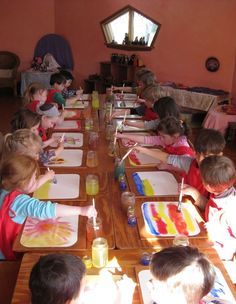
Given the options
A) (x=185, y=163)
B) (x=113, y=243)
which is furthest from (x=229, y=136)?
(x=113, y=243)

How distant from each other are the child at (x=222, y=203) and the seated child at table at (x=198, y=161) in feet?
0.74

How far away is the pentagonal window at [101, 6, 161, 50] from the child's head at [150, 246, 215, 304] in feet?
21.2

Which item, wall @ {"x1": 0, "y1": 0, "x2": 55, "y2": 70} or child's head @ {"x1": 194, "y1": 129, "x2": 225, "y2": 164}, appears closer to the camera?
child's head @ {"x1": 194, "y1": 129, "x2": 225, "y2": 164}

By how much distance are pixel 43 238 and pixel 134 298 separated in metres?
0.61

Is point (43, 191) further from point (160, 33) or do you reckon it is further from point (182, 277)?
point (160, 33)

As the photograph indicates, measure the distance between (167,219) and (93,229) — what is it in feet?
1.49

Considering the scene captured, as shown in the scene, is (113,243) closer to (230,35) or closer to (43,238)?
(43,238)

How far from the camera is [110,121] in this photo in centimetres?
396

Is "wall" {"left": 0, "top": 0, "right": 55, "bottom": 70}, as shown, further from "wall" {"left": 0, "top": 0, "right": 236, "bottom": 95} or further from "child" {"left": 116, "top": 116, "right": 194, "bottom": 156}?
"child" {"left": 116, "top": 116, "right": 194, "bottom": 156}

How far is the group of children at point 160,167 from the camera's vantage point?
1.29 metres

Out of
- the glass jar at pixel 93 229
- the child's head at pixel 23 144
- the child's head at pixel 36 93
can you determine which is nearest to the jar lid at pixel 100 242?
the glass jar at pixel 93 229

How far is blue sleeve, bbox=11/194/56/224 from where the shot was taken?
197 cm

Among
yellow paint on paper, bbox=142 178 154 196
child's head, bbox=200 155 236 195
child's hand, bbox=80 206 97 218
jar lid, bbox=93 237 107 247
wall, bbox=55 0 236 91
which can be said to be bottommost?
jar lid, bbox=93 237 107 247

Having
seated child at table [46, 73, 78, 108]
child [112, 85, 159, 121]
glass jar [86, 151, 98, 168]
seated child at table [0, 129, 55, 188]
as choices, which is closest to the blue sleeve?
seated child at table [0, 129, 55, 188]
